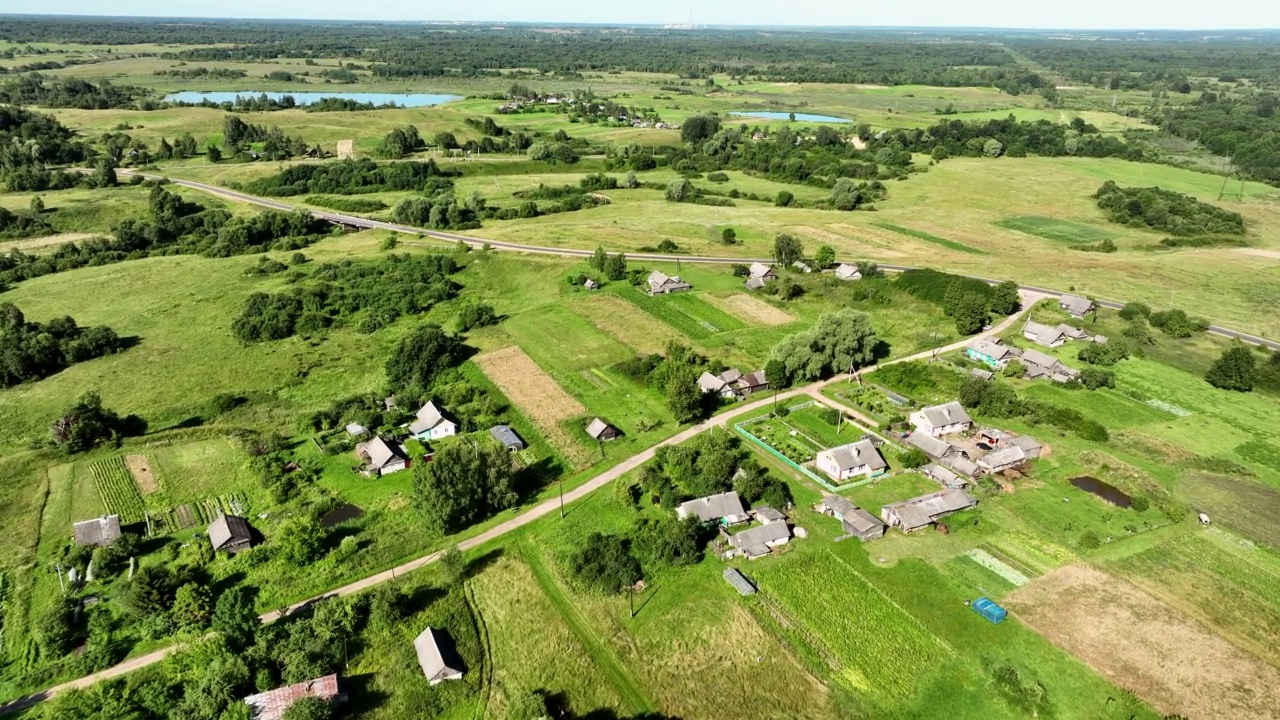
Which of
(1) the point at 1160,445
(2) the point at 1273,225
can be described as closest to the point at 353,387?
(1) the point at 1160,445

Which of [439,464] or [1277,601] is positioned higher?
[439,464]

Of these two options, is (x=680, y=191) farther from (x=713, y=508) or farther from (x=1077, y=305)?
(x=713, y=508)

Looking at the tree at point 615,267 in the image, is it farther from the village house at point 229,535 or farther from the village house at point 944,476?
the village house at point 229,535

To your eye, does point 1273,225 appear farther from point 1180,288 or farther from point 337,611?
point 337,611

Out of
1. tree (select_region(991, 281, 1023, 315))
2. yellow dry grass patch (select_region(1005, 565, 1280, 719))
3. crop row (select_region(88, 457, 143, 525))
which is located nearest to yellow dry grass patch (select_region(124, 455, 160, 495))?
crop row (select_region(88, 457, 143, 525))

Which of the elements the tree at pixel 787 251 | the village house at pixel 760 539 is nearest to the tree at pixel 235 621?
the village house at pixel 760 539

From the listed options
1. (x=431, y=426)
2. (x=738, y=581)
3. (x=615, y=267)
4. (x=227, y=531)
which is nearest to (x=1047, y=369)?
(x=738, y=581)

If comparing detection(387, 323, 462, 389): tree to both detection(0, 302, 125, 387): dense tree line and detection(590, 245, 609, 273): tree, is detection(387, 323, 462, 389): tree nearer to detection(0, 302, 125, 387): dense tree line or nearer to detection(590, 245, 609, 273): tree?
detection(590, 245, 609, 273): tree
